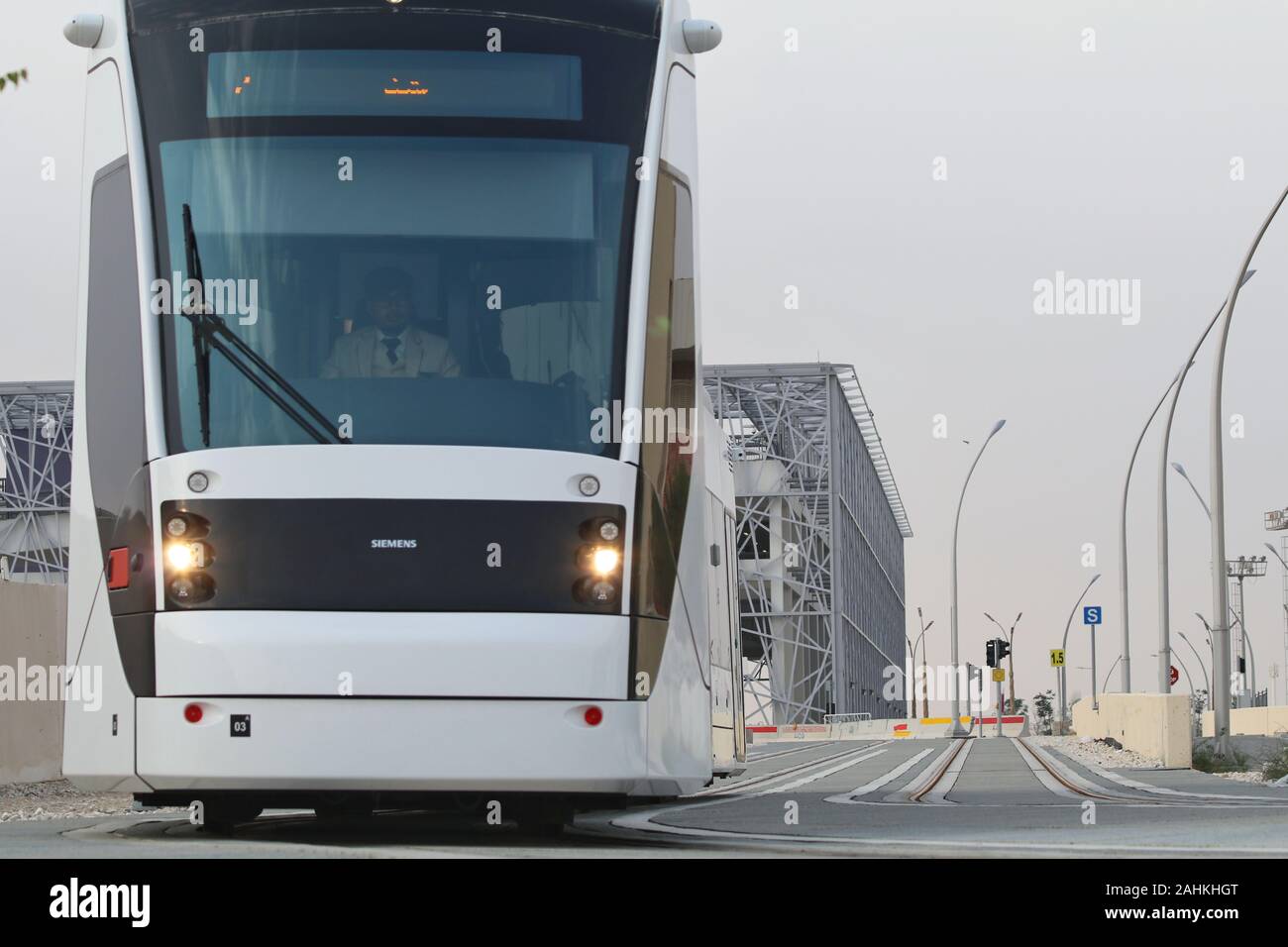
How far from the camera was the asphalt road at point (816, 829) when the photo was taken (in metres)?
8.76

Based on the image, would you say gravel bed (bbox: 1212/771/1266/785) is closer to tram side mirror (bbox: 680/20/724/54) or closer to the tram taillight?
tram side mirror (bbox: 680/20/724/54)

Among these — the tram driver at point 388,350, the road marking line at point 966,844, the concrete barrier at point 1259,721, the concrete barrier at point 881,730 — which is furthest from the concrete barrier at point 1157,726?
the concrete barrier at point 881,730

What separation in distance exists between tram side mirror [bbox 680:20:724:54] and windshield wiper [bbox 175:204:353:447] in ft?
8.21

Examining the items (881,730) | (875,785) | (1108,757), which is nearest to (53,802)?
(875,785)

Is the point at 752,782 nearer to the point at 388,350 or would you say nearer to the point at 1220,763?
the point at 1220,763

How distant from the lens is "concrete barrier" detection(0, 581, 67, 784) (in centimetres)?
1873

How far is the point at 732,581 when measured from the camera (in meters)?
14.8

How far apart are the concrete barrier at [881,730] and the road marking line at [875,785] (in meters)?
29.5

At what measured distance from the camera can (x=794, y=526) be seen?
87.6 meters

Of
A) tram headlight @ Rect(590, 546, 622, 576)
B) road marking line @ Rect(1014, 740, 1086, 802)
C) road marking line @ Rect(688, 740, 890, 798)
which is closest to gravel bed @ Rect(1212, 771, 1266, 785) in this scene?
road marking line @ Rect(1014, 740, 1086, 802)
